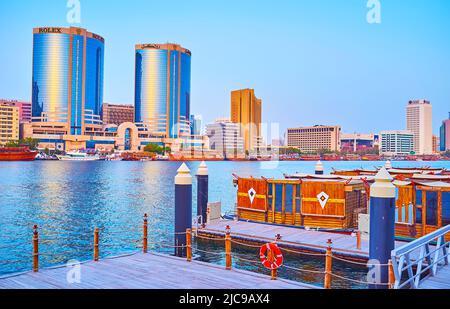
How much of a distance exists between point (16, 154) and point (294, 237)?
160080 millimetres

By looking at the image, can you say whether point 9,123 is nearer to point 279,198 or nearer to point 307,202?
point 279,198

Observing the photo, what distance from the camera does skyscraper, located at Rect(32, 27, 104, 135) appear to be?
586ft

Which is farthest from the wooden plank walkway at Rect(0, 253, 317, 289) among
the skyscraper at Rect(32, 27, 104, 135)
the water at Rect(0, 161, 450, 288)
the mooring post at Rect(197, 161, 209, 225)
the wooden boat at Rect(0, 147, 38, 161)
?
the skyscraper at Rect(32, 27, 104, 135)

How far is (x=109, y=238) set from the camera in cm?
2981

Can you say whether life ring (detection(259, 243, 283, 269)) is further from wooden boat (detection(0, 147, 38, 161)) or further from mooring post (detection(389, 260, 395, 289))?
wooden boat (detection(0, 147, 38, 161))

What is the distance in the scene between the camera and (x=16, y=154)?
532ft

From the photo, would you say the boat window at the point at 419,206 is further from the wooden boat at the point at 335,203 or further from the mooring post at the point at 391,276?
the mooring post at the point at 391,276

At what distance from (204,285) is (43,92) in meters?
196

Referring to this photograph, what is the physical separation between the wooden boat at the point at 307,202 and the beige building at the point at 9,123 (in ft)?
512

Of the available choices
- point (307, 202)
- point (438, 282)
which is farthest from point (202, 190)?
point (438, 282)

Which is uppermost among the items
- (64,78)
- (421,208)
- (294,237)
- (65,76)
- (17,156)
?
(65,76)

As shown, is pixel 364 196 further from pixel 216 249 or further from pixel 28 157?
pixel 28 157

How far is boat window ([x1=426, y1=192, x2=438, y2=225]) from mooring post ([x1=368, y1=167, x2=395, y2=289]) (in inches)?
385
